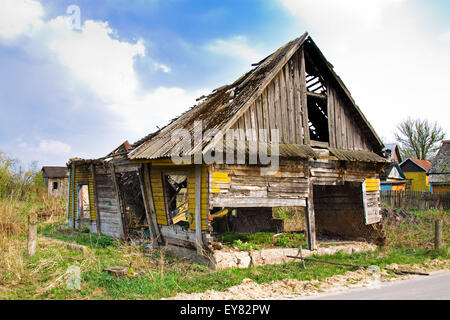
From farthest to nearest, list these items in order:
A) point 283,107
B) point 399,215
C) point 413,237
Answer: point 399,215, point 413,237, point 283,107

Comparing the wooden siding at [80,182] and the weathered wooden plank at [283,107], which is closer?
the weathered wooden plank at [283,107]

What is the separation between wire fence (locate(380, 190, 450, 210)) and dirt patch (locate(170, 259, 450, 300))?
689 inches

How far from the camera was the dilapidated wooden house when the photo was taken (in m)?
9.30

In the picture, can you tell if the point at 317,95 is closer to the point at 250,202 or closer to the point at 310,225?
the point at 310,225

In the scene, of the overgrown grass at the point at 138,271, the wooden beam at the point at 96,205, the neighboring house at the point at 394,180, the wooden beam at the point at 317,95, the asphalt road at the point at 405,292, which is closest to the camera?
the asphalt road at the point at 405,292

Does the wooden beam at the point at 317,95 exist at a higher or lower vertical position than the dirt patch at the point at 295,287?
higher

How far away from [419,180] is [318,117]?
30.7 m

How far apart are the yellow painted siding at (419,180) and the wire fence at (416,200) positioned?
15.8m

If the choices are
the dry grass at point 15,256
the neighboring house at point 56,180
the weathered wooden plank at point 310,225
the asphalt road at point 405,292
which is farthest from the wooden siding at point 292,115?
the neighboring house at point 56,180

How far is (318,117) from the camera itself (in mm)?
14117

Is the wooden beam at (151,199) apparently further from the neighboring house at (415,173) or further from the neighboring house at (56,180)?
the neighboring house at (56,180)

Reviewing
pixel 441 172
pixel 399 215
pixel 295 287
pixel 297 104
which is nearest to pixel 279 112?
pixel 297 104

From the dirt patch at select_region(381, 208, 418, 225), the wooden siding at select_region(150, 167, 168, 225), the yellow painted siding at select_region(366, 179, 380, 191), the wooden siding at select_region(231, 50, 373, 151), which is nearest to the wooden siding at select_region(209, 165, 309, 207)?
the wooden siding at select_region(231, 50, 373, 151)

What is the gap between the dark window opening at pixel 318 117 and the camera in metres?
13.4
